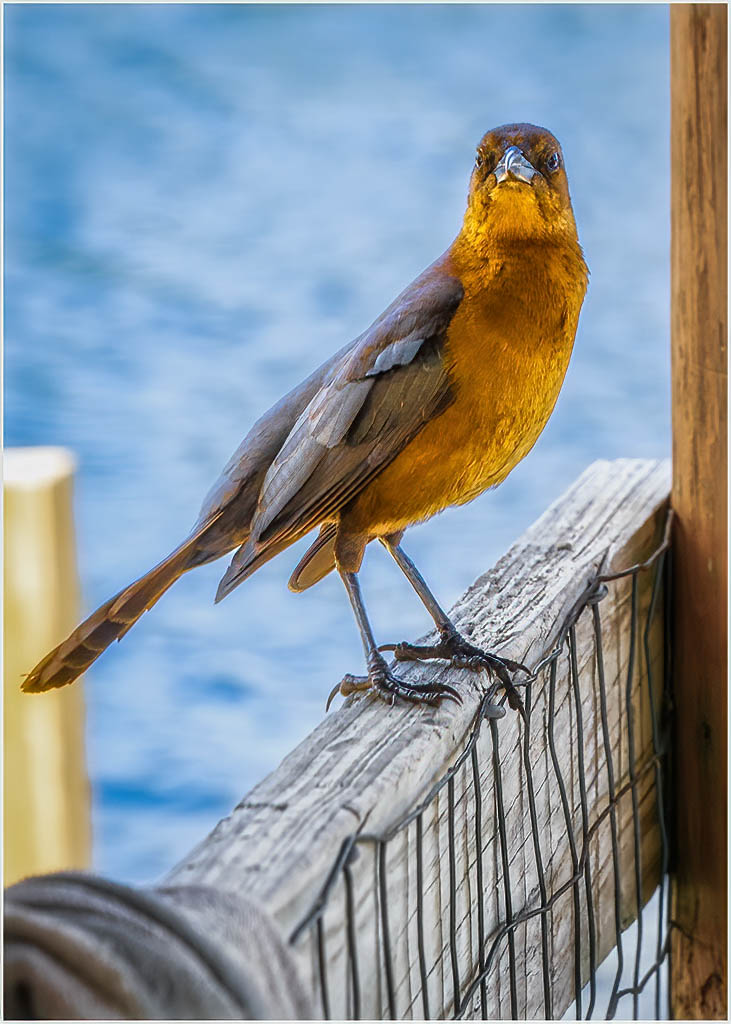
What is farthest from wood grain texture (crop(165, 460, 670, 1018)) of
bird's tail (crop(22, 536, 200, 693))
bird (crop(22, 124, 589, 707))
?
bird's tail (crop(22, 536, 200, 693))

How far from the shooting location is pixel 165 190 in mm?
2561

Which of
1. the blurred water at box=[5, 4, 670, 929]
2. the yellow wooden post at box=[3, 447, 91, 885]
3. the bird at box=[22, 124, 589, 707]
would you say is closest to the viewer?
the bird at box=[22, 124, 589, 707]

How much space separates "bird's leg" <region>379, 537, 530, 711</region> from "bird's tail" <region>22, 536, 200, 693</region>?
0.78ft

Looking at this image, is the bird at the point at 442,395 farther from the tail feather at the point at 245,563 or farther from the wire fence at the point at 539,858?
the wire fence at the point at 539,858

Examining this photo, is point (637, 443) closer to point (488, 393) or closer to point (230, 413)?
point (230, 413)

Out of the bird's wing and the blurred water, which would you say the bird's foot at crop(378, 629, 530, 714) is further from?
the blurred water

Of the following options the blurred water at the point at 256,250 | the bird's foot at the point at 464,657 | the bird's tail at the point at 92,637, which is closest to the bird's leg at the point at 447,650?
the bird's foot at the point at 464,657

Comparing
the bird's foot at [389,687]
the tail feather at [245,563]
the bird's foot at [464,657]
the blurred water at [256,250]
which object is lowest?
the bird's foot at [389,687]

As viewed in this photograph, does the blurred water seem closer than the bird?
No

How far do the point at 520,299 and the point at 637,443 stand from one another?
6.61ft

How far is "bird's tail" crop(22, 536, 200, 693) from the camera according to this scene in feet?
3.42

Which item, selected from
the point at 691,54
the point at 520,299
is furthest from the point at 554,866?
the point at 691,54

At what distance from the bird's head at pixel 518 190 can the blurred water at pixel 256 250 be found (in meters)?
1.02

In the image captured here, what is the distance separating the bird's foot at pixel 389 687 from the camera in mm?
952
